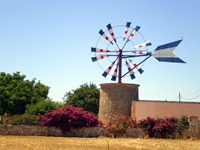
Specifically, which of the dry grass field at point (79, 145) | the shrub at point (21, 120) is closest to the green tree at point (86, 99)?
the shrub at point (21, 120)

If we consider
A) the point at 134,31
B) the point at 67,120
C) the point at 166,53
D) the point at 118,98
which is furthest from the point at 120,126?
the point at 134,31

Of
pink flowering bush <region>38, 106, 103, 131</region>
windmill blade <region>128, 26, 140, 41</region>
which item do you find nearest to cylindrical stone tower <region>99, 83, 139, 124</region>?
pink flowering bush <region>38, 106, 103, 131</region>

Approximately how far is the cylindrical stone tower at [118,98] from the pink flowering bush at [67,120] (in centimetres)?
397

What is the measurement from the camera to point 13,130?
78.9 feet

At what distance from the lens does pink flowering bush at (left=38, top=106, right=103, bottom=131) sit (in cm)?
2441

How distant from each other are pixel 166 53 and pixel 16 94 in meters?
17.7

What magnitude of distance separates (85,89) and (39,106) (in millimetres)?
11718

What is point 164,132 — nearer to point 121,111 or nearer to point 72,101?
point 121,111

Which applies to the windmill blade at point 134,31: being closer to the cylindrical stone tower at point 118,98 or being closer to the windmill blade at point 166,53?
the windmill blade at point 166,53

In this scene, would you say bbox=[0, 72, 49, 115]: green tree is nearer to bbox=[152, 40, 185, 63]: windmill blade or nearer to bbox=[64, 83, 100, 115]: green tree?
bbox=[64, 83, 100, 115]: green tree

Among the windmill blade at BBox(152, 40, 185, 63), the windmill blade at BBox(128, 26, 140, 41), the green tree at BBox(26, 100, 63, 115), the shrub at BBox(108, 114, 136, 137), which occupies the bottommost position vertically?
the shrub at BBox(108, 114, 136, 137)

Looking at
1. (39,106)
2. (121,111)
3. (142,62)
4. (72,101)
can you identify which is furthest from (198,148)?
(72,101)

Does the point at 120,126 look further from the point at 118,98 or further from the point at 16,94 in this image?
the point at 16,94

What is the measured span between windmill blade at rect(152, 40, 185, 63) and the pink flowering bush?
882cm
